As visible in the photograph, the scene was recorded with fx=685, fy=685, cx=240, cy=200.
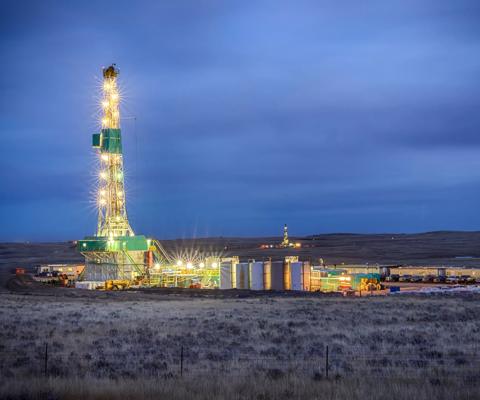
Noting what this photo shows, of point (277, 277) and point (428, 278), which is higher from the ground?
point (277, 277)

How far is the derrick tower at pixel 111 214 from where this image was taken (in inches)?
2024

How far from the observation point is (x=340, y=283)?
4625cm

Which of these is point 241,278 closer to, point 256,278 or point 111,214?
point 256,278

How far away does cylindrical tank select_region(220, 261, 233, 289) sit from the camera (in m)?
47.2

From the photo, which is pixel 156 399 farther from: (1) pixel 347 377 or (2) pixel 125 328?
(2) pixel 125 328

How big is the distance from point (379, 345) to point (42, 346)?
8.82m

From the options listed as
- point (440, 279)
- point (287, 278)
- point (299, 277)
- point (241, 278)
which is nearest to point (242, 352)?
point (287, 278)

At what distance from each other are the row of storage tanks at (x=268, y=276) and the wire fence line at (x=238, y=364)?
28720 millimetres

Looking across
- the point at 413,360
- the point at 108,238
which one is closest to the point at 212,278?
the point at 108,238

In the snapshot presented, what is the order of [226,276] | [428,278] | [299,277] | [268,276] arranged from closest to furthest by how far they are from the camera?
[299,277] < [268,276] < [226,276] < [428,278]

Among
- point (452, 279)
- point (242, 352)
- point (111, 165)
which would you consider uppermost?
point (111, 165)

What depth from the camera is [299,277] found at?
150ft

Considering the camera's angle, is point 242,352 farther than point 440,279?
No

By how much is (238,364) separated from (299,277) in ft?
103
